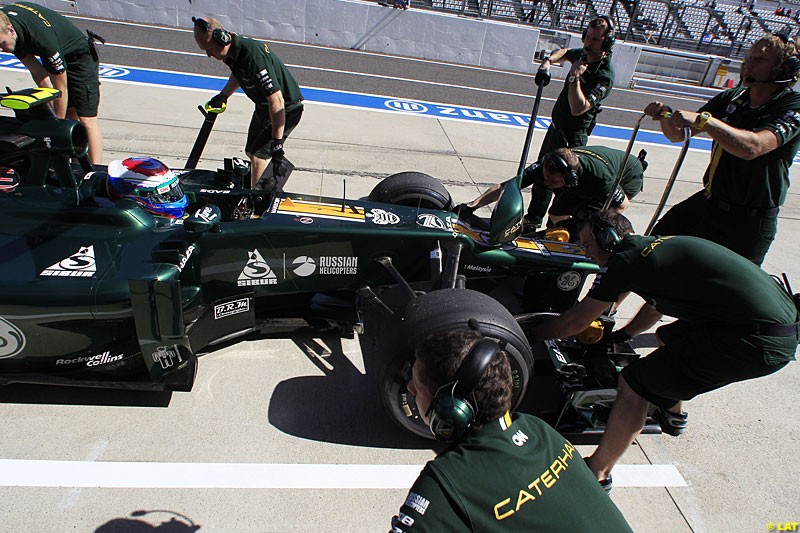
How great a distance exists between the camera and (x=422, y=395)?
1.48m

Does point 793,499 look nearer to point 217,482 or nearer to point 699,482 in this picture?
point 699,482

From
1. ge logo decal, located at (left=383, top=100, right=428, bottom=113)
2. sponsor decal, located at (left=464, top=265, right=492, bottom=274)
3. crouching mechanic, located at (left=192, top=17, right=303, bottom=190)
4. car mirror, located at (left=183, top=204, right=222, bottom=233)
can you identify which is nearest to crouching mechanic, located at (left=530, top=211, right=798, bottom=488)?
sponsor decal, located at (left=464, top=265, right=492, bottom=274)

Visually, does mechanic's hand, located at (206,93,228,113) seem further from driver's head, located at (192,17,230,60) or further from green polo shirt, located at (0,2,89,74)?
green polo shirt, located at (0,2,89,74)

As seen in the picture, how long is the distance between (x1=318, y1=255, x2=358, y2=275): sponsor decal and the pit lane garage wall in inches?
573

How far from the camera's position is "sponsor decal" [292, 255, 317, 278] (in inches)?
123

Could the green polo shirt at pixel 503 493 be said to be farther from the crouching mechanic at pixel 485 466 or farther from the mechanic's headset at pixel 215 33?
the mechanic's headset at pixel 215 33

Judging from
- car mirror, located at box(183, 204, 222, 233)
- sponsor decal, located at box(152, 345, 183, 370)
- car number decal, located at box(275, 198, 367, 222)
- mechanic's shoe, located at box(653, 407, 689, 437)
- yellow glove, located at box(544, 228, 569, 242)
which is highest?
car mirror, located at box(183, 204, 222, 233)

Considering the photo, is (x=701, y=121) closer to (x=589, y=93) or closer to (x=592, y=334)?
(x=592, y=334)

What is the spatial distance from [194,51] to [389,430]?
471 inches

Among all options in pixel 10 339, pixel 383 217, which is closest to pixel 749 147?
pixel 383 217

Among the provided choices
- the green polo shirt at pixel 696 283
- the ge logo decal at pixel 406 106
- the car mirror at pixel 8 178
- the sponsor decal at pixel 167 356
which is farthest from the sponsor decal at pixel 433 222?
the ge logo decal at pixel 406 106

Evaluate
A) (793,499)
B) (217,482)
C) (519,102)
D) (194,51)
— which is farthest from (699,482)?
(194,51)

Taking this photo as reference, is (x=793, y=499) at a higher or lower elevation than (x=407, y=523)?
lower

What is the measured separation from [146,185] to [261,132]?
5.78 feet
